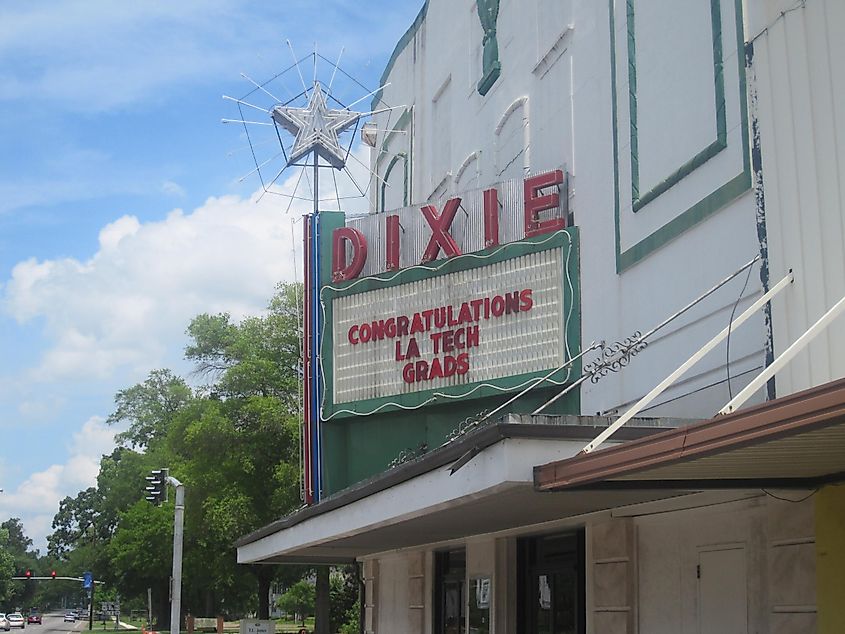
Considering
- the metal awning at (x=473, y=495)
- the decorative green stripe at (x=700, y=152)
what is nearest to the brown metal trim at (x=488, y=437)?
the metal awning at (x=473, y=495)

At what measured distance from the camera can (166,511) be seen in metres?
52.8

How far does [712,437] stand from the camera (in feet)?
21.8

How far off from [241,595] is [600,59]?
41476 millimetres

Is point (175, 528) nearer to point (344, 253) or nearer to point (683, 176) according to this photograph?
point (344, 253)

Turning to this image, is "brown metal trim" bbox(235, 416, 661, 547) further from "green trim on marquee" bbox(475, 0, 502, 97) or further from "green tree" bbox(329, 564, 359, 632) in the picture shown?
"green tree" bbox(329, 564, 359, 632)

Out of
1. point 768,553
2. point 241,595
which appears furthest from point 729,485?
point 241,595

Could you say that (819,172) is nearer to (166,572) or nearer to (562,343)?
(562,343)

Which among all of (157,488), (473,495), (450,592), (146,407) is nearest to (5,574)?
(146,407)

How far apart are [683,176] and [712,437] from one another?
643 cm

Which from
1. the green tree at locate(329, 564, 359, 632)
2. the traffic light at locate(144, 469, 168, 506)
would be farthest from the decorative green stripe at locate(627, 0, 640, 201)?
the green tree at locate(329, 564, 359, 632)

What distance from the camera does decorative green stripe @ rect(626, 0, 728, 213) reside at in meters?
11.9

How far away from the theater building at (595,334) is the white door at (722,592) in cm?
3

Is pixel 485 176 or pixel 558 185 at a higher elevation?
pixel 485 176

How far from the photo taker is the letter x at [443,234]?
17828mm
